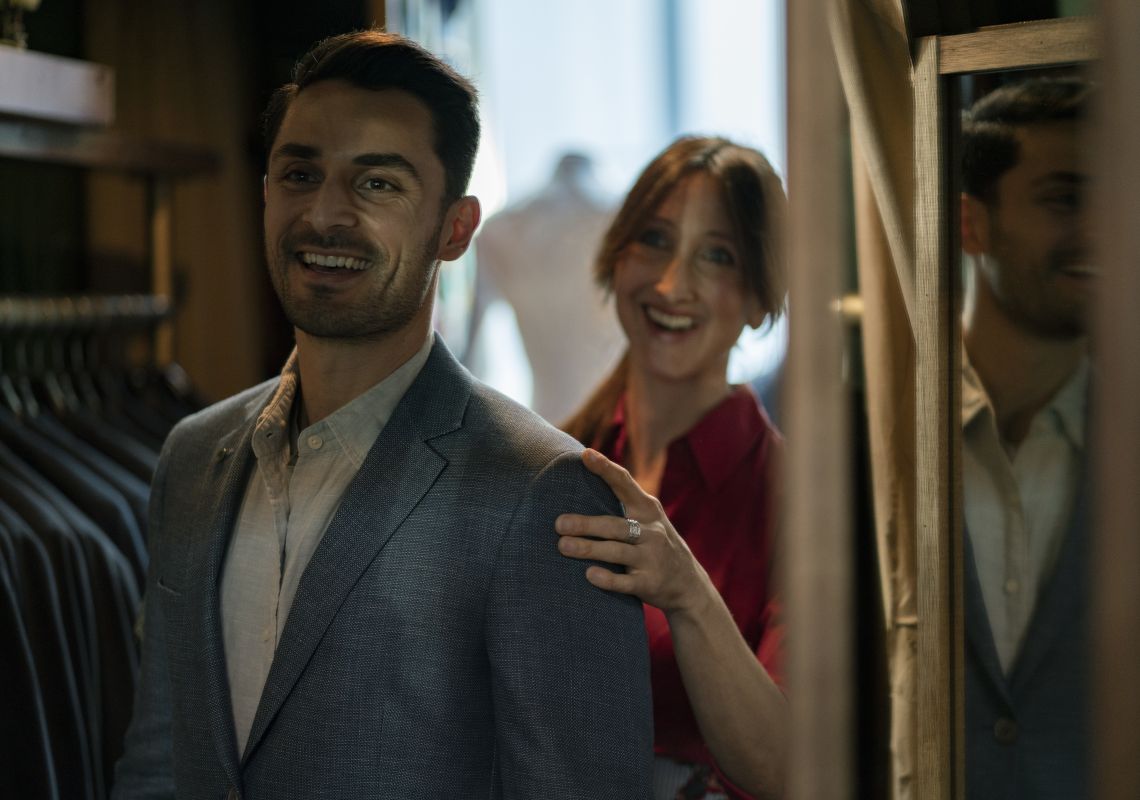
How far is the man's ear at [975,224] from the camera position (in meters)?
1.08

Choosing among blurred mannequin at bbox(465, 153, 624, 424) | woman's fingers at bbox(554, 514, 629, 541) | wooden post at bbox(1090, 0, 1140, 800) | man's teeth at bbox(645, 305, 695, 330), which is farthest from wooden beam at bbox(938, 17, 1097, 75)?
blurred mannequin at bbox(465, 153, 624, 424)

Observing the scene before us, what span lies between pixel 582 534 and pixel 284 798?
0.36 metres

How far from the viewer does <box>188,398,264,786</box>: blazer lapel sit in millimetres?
1119

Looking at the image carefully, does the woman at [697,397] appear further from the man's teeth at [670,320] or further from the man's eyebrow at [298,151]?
the man's eyebrow at [298,151]

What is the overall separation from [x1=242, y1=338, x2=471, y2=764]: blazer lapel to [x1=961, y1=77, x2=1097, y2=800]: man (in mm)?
488

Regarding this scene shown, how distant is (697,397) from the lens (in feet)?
5.01

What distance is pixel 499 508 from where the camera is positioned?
1.08m

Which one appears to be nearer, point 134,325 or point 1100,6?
point 1100,6

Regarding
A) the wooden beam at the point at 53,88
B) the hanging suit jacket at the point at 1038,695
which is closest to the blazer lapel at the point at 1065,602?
the hanging suit jacket at the point at 1038,695

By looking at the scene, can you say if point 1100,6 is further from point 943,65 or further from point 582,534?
point 582,534

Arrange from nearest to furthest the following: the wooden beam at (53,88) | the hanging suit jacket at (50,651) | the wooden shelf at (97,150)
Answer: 1. the hanging suit jacket at (50,651)
2. the wooden beam at (53,88)
3. the wooden shelf at (97,150)

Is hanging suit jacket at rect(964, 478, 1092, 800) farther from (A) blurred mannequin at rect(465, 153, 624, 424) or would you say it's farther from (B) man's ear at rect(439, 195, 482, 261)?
(A) blurred mannequin at rect(465, 153, 624, 424)

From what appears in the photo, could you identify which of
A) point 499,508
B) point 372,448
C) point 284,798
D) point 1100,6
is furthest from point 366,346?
point 1100,6

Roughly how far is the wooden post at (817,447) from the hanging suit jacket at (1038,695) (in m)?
0.38
